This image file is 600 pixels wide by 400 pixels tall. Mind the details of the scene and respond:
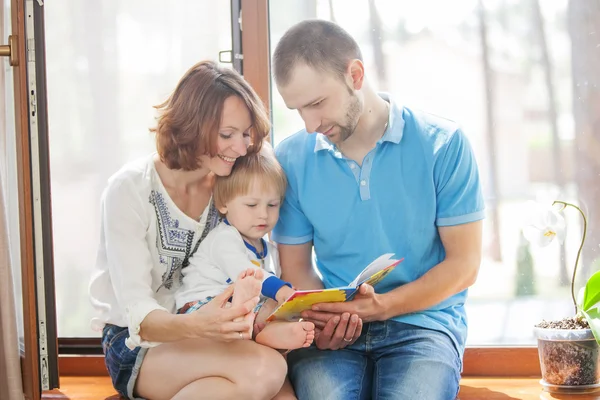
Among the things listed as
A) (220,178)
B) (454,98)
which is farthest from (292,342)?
(454,98)

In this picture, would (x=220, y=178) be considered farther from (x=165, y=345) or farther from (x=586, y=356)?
(x=586, y=356)

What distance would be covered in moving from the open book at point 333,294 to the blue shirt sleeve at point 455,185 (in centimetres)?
30

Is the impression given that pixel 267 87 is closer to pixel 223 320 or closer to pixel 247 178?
pixel 247 178

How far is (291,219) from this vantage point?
7.17 feet

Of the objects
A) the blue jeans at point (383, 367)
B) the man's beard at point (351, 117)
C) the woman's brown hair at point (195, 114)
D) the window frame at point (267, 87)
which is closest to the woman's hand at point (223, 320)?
the blue jeans at point (383, 367)

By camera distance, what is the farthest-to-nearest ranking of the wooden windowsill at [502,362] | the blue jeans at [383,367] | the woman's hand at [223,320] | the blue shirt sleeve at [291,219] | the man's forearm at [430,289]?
the wooden windowsill at [502,362]
the blue shirt sleeve at [291,219]
the man's forearm at [430,289]
the blue jeans at [383,367]
the woman's hand at [223,320]

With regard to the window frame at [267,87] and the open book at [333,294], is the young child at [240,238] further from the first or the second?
the window frame at [267,87]

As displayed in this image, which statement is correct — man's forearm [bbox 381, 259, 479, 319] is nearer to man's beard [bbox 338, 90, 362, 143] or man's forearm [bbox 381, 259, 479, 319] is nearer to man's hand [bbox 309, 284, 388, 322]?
man's hand [bbox 309, 284, 388, 322]

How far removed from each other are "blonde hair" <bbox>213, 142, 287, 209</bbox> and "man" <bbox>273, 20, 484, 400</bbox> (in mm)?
122

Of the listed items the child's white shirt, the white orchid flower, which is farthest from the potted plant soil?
the child's white shirt

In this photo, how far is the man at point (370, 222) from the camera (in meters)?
1.96

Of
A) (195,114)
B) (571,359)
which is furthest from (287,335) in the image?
(571,359)

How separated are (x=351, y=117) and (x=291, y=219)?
1.18ft

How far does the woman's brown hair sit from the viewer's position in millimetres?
1959
